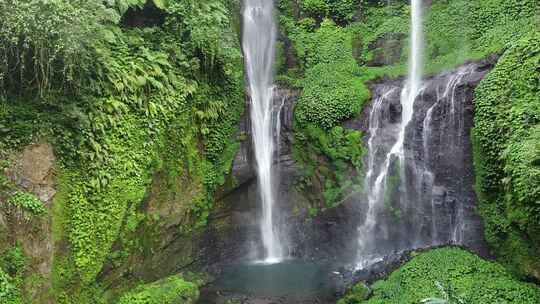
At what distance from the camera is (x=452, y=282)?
9.79 m

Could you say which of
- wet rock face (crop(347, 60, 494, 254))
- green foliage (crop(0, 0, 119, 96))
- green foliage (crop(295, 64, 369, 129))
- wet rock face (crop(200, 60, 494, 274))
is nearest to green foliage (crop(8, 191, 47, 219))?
green foliage (crop(0, 0, 119, 96))

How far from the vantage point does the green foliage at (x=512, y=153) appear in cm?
916

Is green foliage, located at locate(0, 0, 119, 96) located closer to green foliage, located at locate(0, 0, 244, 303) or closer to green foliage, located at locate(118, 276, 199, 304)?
green foliage, located at locate(0, 0, 244, 303)

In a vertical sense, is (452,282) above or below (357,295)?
above

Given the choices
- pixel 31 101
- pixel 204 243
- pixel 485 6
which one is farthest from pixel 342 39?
pixel 31 101

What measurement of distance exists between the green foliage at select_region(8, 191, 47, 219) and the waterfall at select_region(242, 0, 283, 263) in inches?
288

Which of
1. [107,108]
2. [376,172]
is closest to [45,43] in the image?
[107,108]

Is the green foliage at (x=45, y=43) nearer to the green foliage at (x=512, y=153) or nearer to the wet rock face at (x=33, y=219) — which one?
the wet rock face at (x=33, y=219)

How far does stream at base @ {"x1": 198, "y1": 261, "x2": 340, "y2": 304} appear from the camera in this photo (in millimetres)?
11352

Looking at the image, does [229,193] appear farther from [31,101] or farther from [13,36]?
[13,36]

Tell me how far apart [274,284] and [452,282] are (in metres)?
4.85

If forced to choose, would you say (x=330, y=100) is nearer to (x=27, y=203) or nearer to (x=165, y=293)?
(x=165, y=293)

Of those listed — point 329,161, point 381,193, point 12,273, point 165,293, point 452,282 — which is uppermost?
point 329,161

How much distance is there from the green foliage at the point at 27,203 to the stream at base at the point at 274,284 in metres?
4.59
